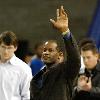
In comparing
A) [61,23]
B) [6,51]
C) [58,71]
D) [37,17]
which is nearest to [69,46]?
[61,23]

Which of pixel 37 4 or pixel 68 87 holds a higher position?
pixel 37 4

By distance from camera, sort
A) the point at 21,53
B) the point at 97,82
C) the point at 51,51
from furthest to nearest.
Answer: the point at 21,53 < the point at 97,82 < the point at 51,51

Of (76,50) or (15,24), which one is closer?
(76,50)

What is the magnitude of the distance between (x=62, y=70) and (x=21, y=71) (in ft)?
3.54

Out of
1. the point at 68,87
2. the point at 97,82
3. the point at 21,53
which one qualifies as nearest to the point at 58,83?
the point at 68,87

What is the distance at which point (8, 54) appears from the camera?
698cm

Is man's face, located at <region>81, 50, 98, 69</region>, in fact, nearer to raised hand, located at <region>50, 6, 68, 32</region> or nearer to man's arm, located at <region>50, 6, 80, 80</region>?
man's arm, located at <region>50, 6, 80, 80</region>

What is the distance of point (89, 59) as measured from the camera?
714 centimetres

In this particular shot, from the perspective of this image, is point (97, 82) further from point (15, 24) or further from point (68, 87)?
point (15, 24)

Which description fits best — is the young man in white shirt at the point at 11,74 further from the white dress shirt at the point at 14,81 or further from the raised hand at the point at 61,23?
the raised hand at the point at 61,23

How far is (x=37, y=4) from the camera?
1480 centimetres

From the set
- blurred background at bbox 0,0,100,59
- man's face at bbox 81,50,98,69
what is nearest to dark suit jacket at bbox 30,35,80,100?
man's face at bbox 81,50,98,69

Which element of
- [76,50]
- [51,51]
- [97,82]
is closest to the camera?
[76,50]

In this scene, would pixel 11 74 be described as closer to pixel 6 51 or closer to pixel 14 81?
pixel 14 81
